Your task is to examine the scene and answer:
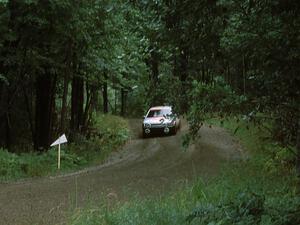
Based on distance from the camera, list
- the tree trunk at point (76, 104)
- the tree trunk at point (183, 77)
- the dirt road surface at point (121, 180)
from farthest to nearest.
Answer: the tree trunk at point (76, 104), the dirt road surface at point (121, 180), the tree trunk at point (183, 77)

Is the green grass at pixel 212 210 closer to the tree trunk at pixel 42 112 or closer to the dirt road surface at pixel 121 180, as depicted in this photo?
the dirt road surface at pixel 121 180

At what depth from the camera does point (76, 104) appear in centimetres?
2742

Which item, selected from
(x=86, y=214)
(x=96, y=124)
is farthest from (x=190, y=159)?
(x=86, y=214)

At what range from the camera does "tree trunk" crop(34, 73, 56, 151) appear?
23656 mm

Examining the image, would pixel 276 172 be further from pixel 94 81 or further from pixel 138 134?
pixel 138 134

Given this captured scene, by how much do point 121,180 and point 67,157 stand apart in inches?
192

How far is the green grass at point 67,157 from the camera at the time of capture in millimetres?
18625

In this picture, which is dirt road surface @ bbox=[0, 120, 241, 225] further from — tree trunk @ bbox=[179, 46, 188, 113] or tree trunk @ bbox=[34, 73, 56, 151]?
tree trunk @ bbox=[34, 73, 56, 151]

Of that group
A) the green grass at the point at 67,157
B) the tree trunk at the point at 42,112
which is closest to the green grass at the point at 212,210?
the green grass at the point at 67,157

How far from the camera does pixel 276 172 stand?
14.1 m

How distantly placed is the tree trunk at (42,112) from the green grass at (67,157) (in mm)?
1149

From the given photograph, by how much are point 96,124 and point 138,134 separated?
308cm

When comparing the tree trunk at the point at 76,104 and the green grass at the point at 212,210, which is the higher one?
the tree trunk at the point at 76,104

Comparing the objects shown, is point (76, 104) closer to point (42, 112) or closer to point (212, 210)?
point (42, 112)
